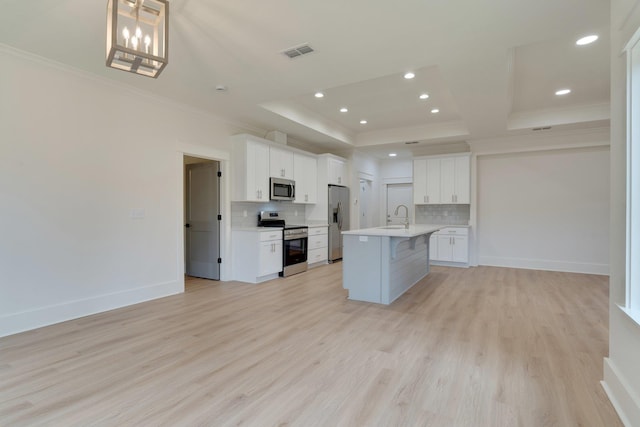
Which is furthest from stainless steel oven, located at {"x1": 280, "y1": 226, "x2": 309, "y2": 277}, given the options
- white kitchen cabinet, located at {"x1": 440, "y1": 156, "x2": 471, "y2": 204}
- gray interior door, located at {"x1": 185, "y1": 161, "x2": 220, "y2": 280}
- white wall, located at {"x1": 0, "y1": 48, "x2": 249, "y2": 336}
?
white kitchen cabinet, located at {"x1": 440, "y1": 156, "x2": 471, "y2": 204}

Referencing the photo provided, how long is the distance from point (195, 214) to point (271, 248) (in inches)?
59.1

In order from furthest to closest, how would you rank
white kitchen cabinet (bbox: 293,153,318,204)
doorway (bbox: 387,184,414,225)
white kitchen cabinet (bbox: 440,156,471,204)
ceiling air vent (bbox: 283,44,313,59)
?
doorway (bbox: 387,184,414,225)
white kitchen cabinet (bbox: 440,156,471,204)
white kitchen cabinet (bbox: 293,153,318,204)
ceiling air vent (bbox: 283,44,313,59)

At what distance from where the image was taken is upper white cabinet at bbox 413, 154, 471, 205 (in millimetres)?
6746

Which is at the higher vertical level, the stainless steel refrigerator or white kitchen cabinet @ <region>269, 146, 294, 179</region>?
white kitchen cabinet @ <region>269, 146, 294, 179</region>

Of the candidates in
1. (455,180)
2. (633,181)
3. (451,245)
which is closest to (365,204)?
(455,180)

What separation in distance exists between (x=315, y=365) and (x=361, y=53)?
9.25ft

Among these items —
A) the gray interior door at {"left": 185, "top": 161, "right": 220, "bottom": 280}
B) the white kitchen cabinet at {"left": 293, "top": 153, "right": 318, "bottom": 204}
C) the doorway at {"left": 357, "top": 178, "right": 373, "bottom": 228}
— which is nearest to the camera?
the gray interior door at {"left": 185, "top": 161, "right": 220, "bottom": 280}

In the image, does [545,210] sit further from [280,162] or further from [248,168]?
[248,168]

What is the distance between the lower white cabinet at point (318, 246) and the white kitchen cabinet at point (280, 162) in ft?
3.97

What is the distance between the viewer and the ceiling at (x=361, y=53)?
2430 millimetres

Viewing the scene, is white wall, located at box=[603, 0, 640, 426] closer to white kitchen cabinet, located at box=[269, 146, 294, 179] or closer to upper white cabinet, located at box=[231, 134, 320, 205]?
upper white cabinet, located at box=[231, 134, 320, 205]

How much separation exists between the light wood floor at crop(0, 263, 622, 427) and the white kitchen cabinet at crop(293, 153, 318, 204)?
2.84m

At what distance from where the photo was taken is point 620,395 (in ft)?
6.16

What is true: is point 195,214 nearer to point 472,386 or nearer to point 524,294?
point 472,386
